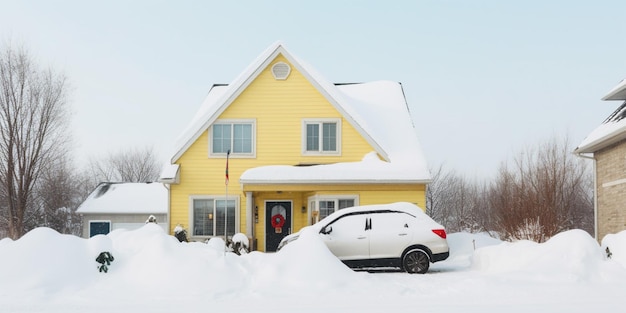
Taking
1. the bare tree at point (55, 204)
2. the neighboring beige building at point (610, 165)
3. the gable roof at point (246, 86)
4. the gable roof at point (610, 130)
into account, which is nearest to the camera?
the gable roof at point (610, 130)

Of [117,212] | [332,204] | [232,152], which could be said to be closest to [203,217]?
[232,152]

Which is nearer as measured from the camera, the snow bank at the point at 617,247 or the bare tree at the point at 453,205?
the snow bank at the point at 617,247

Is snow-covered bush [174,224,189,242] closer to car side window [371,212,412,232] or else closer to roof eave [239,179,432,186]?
roof eave [239,179,432,186]

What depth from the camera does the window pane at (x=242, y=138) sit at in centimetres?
2339

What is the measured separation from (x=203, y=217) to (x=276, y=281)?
1124 cm

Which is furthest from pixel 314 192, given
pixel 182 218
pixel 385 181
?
pixel 182 218

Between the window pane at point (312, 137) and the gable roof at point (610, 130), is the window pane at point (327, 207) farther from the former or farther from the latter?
the gable roof at point (610, 130)

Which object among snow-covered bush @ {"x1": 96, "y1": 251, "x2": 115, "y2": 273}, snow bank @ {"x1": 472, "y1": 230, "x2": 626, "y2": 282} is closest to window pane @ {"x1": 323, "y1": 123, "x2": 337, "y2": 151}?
snow bank @ {"x1": 472, "y1": 230, "x2": 626, "y2": 282}

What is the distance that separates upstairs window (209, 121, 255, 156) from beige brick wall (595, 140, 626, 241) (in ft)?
39.6

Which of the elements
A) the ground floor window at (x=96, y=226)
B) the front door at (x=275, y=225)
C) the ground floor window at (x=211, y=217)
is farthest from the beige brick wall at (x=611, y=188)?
the ground floor window at (x=96, y=226)

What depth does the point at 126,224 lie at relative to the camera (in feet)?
122

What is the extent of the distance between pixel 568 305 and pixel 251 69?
614 inches

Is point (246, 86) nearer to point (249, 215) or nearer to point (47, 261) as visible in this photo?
point (249, 215)

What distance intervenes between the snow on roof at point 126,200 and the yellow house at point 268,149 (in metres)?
15.1
